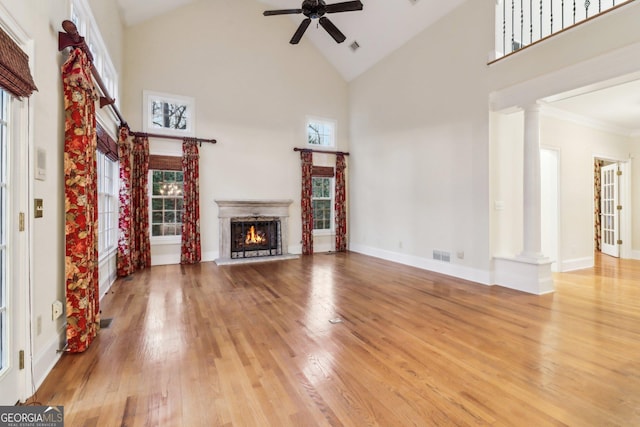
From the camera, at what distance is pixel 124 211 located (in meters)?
5.10

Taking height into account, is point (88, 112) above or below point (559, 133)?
below

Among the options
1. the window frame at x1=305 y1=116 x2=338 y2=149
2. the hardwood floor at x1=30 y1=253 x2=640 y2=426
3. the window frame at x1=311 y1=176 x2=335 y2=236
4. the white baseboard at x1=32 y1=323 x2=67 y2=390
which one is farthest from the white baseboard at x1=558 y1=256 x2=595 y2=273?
the white baseboard at x1=32 y1=323 x2=67 y2=390

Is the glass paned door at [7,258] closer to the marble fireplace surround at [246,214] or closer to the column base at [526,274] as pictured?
the marble fireplace surround at [246,214]

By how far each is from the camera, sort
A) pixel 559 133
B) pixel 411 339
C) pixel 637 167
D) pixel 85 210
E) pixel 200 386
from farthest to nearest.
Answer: pixel 637 167
pixel 559 133
pixel 411 339
pixel 85 210
pixel 200 386

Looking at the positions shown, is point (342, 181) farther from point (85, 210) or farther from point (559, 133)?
point (85, 210)

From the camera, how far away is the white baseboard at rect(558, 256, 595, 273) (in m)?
5.38

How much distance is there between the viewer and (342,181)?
7.77 metres

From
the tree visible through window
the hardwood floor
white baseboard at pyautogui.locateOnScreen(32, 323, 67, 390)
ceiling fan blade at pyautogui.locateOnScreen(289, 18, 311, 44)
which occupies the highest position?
ceiling fan blade at pyautogui.locateOnScreen(289, 18, 311, 44)

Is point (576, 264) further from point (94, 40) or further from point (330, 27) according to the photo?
point (94, 40)

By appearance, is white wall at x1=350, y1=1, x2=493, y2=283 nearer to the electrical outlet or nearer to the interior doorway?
the interior doorway

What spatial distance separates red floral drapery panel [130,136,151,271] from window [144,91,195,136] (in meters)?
0.46

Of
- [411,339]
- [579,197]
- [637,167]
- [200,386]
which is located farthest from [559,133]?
[200,386]

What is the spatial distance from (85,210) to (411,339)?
305cm

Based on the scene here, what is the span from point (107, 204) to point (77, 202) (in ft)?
8.49
